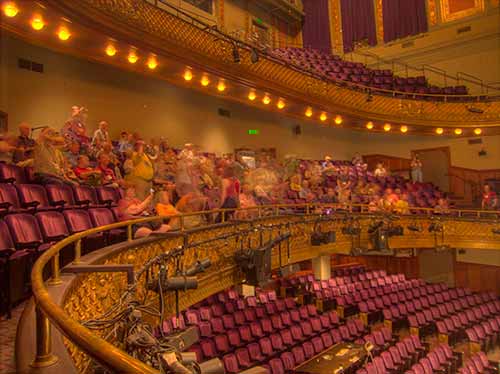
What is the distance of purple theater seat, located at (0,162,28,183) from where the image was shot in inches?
100

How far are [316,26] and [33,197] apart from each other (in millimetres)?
10069

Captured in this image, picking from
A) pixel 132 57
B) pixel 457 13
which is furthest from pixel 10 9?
pixel 457 13

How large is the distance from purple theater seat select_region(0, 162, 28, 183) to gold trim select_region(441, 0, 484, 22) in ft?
31.5

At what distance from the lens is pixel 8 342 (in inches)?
55.7

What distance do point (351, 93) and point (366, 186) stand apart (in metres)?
1.93

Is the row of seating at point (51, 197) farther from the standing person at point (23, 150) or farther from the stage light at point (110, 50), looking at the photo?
the stage light at point (110, 50)

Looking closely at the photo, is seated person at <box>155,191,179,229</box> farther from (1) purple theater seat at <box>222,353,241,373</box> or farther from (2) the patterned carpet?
(1) purple theater seat at <box>222,353,241,373</box>

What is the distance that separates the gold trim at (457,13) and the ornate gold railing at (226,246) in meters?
4.76

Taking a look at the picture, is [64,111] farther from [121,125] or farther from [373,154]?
[373,154]

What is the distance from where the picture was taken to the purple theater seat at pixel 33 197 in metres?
Answer: 2.45

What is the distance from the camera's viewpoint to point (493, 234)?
22.1ft

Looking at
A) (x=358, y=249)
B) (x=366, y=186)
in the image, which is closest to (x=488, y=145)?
(x=366, y=186)

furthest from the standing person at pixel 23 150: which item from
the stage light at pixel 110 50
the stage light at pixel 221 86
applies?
the stage light at pixel 221 86

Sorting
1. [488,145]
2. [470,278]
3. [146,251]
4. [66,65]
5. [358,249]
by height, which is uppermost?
[66,65]
